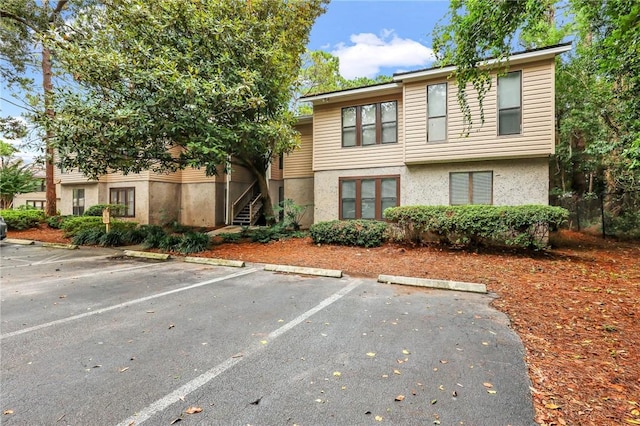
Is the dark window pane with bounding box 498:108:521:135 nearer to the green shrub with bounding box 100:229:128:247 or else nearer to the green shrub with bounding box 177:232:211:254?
the green shrub with bounding box 177:232:211:254

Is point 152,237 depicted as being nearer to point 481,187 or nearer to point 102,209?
point 102,209

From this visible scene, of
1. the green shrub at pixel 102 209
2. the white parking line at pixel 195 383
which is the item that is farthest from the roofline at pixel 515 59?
the green shrub at pixel 102 209

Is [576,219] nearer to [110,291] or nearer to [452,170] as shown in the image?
[452,170]

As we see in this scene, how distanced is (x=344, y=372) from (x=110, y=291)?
487cm

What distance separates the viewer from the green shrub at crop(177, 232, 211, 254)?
1016 centimetres

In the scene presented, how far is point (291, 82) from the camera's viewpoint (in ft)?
40.9

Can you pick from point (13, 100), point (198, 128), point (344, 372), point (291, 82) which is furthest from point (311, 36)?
point (344, 372)

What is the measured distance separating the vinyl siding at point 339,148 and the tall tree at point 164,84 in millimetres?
2474

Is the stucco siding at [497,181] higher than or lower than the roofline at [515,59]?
lower

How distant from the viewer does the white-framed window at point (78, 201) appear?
19484mm

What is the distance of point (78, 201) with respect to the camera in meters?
19.6

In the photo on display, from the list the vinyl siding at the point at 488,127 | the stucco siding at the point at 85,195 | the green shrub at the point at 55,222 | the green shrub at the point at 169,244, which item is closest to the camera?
the vinyl siding at the point at 488,127

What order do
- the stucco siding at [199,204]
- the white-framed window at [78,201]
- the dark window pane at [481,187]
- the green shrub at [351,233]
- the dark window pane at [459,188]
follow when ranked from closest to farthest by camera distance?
the green shrub at [351,233] → the dark window pane at [481,187] → the dark window pane at [459,188] → the stucco siding at [199,204] → the white-framed window at [78,201]

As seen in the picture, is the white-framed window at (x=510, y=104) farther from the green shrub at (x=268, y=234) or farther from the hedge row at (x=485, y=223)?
the green shrub at (x=268, y=234)
